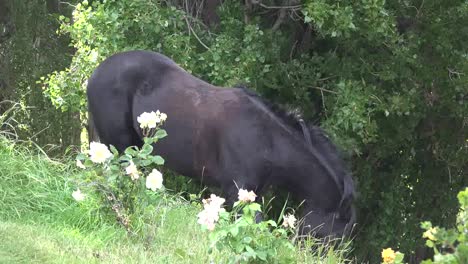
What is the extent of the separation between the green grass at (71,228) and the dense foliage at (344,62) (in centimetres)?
246

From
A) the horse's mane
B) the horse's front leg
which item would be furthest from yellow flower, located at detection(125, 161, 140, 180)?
the horse's mane

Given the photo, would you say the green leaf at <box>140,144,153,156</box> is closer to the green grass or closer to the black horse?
the green grass

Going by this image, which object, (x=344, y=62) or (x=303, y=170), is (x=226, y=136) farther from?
(x=344, y=62)

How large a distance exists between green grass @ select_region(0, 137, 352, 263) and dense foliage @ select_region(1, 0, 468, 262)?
2.46 meters

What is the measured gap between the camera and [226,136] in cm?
669

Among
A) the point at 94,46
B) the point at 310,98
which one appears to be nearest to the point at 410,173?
the point at 310,98

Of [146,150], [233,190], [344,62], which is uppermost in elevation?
[146,150]

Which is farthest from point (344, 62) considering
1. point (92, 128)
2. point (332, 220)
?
point (332, 220)

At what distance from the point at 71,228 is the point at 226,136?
171 centimetres

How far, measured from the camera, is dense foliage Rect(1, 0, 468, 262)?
8844 mm

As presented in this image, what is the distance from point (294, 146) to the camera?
662 cm

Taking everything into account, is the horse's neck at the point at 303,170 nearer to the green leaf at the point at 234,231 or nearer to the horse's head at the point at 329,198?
the horse's head at the point at 329,198

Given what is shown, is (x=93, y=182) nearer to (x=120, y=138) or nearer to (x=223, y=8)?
(x=120, y=138)

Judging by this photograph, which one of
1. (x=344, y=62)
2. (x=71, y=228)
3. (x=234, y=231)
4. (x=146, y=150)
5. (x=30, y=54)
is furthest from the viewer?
(x=30, y=54)
